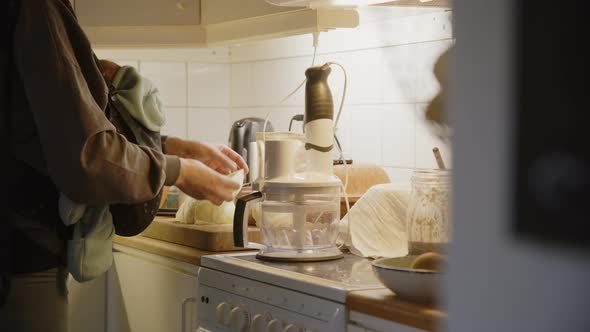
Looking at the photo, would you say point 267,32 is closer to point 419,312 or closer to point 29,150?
point 29,150

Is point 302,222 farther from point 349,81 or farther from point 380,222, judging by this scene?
point 349,81

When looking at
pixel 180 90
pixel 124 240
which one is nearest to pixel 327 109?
pixel 124 240

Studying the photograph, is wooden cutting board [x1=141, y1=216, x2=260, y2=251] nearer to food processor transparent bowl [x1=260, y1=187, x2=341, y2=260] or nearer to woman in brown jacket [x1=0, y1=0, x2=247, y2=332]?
food processor transparent bowl [x1=260, y1=187, x2=341, y2=260]

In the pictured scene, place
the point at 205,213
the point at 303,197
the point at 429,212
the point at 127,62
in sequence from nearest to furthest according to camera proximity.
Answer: the point at 429,212, the point at 303,197, the point at 205,213, the point at 127,62

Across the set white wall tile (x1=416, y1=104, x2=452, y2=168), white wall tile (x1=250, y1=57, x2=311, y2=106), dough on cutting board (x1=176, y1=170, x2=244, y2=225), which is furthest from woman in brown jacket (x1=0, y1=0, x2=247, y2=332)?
white wall tile (x1=250, y1=57, x2=311, y2=106)

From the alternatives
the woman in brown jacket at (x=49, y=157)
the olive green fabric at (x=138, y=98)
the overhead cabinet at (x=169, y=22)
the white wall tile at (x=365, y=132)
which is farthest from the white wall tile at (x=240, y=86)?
the woman in brown jacket at (x=49, y=157)

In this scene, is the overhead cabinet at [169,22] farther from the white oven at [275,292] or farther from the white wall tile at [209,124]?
the white oven at [275,292]

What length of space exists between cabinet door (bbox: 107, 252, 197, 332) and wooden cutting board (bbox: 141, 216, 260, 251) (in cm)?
8

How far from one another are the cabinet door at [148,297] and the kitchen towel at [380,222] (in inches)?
17.0

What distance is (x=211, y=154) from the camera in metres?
1.96

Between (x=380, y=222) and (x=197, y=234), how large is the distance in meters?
0.49

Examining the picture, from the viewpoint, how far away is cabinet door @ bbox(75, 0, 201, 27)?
8.30 feet

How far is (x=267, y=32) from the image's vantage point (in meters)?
2.25

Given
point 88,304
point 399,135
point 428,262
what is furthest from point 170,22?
point 428,262
